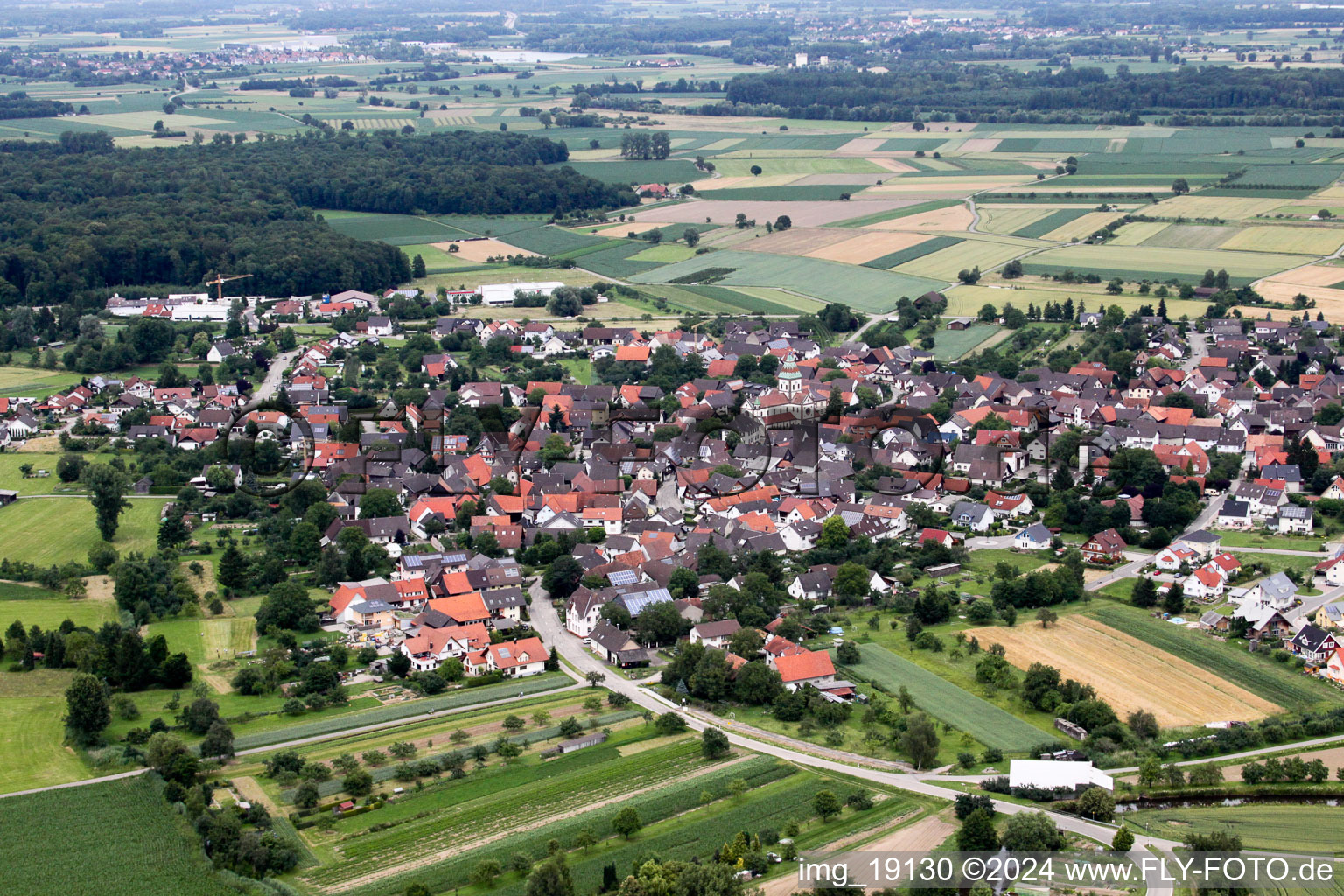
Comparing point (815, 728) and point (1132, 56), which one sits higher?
point (1132, 56)

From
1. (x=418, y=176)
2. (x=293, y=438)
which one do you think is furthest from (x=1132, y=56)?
(x=293, y=438)

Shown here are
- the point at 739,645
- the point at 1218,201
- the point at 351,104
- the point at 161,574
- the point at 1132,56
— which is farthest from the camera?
the point at 1132,56

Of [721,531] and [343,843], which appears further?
[721,531]

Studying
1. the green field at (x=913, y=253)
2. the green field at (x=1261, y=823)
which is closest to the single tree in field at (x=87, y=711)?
the green field at (x=1261, y=823)

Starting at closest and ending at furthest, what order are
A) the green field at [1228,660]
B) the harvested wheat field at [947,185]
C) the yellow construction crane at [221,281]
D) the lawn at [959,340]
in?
the green field at [1228,660]
the lawn at [959,340]
the yellow construction crane at [221,281]
the harvested wheat field at [947,185]

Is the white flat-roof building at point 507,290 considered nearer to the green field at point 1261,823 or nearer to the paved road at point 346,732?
the paved road at point 346,732

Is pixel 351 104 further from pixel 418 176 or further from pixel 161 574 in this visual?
pixel 161 574

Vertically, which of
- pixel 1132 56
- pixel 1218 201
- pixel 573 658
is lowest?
pixel 573 658

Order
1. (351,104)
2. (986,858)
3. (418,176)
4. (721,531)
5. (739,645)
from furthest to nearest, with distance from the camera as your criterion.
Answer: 1. (351,104)
2. (418,176)
3. (721,531)
4. (739,645)
5. (986,858)
